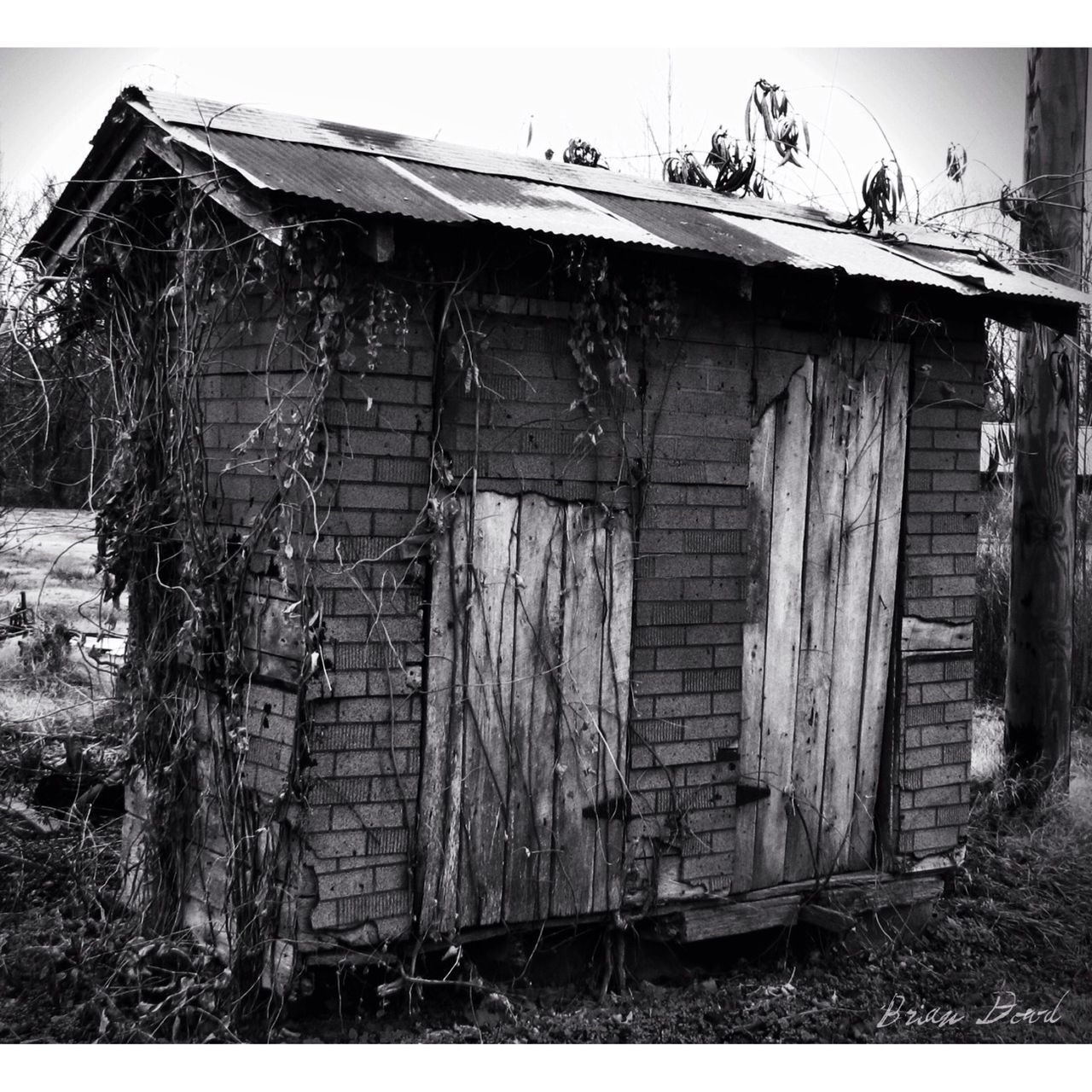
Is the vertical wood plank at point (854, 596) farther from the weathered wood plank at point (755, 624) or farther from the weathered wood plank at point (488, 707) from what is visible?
the weathered wood plank at point (488, 707)

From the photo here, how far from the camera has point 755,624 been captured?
483 cm

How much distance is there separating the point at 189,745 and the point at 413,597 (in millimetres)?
1195

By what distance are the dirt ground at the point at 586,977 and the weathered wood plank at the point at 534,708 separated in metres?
0.29

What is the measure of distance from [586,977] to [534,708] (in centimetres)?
120

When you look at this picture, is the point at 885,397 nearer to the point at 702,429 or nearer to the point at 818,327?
the point at 818,327

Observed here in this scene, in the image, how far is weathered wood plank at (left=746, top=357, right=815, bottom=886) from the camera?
487 cm

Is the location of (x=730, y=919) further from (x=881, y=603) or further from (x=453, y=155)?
(x=453, y=155)

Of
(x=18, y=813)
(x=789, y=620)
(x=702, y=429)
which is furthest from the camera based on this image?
(x=18, y=813)

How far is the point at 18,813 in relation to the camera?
5.73 metres

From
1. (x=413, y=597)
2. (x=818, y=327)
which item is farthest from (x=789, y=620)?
(x=413, y=597)

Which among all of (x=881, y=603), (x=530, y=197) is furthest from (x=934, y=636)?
(x=530, y=197)

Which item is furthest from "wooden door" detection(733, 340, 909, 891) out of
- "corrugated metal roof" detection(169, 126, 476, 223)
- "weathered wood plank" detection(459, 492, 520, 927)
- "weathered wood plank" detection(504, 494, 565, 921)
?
"corrugated metal roof" detection(169, 126, 476, 223)

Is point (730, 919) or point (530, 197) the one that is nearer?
point (530, 197)

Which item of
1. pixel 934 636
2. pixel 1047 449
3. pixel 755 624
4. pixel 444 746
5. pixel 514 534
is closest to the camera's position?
pixel 444 746
